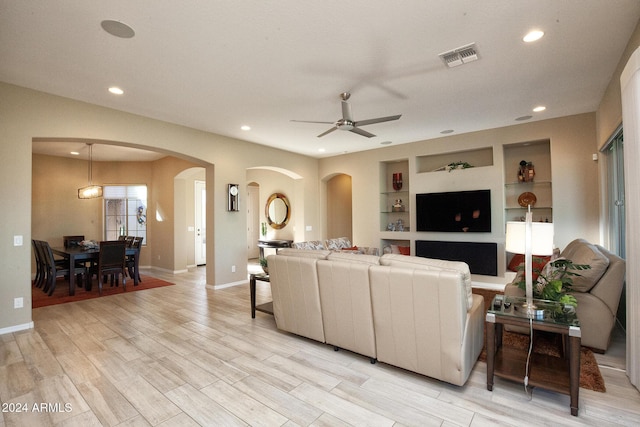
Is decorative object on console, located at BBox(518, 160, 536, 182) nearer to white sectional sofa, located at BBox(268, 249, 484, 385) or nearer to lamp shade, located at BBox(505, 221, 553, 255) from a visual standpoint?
lamp shade, located at BBox(505, 221, 553, 255)

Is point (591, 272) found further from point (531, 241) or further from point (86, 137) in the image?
point (86, 137)

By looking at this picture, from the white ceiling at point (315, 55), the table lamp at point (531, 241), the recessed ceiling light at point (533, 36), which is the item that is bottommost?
the table lamp at point (531, 241)

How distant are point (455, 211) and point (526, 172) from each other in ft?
4.59

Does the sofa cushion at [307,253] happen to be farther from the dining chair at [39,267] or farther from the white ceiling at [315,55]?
the dining chair at [39,267]

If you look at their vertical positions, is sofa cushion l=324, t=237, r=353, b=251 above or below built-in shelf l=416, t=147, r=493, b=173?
Answer: below

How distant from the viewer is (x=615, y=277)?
2.81 m

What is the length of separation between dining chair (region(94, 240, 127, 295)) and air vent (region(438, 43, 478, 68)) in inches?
235

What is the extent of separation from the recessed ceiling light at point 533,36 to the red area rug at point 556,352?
2.82 meters

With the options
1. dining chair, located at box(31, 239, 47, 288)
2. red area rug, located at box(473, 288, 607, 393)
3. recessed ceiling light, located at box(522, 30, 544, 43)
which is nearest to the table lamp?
red area rug, located at box(473, 288, 607, 393)

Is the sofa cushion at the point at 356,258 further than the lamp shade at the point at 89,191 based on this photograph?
No

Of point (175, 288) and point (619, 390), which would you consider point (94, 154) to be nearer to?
point (175, 288)

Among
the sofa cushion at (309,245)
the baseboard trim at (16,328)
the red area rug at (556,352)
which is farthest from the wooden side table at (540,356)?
the baseboard trim at (16,328)

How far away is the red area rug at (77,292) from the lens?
492 centimetres

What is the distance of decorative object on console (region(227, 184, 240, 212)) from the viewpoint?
593 centimetres
